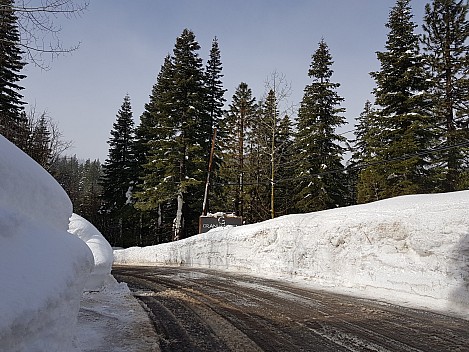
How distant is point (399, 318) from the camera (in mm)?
5730

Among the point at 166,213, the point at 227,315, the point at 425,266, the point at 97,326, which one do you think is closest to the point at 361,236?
the point at 425,266

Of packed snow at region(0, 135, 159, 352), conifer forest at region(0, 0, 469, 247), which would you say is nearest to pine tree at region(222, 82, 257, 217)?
conifer forest at region(0, 0, 469, 247)

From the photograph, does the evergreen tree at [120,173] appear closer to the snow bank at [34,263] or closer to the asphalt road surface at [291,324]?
the asphalt road surface at [291,324]

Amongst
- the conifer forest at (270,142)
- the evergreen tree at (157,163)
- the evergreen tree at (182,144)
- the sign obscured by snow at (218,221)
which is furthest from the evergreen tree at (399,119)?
the evergreen tree at (157,163)

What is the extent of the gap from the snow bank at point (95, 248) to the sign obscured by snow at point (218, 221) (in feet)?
40.2

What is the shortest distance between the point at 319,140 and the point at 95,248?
76.2ft

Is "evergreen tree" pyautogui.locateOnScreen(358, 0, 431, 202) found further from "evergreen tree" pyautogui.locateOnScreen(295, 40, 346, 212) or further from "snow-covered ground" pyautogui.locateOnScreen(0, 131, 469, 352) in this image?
"snow-covered ground" pyautogui.locateOnScreen(0, 131, 469, 352)

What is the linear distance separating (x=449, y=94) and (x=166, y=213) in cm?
2453

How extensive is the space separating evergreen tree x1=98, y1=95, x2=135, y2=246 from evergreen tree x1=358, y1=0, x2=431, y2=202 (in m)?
23.8

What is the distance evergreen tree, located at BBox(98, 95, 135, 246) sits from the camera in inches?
1500

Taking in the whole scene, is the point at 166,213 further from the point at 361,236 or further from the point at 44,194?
the point at 44,194

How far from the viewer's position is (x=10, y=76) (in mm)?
22141

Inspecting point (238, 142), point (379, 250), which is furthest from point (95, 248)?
point (238, 142)

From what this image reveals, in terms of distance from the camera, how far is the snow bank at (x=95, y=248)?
6.87 metres
